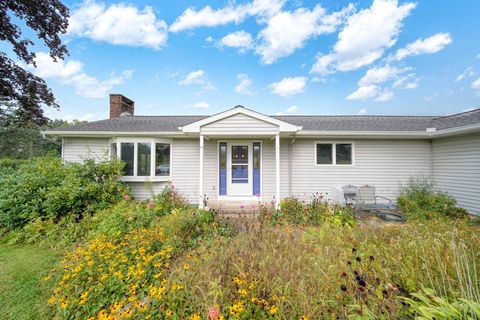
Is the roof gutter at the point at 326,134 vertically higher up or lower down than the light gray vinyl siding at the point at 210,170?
higher up

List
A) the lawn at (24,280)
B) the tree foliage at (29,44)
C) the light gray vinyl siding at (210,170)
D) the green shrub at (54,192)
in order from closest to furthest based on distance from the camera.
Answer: the lawn at (24,280) < the green shrub at (54,192) < the light gray vinyl siding at (210,170) < the tree foliage at (29,44)

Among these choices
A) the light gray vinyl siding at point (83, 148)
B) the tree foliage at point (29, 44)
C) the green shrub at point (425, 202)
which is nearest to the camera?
the green shrub at point (425, 202)

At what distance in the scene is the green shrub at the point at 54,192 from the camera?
517 cm

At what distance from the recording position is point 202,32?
10250 mm

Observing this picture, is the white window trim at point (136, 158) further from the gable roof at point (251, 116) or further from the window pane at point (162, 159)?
the gable roof at point (251, 116)

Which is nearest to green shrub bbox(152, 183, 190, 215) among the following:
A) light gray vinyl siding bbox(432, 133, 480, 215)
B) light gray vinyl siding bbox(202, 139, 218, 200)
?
light gray vinyl siding bbox(202, 139, 218, 200)

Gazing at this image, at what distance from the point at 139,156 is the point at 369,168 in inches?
342

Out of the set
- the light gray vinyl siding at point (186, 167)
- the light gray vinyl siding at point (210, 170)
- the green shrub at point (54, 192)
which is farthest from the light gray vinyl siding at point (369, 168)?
the green shrub at point (54, 192)

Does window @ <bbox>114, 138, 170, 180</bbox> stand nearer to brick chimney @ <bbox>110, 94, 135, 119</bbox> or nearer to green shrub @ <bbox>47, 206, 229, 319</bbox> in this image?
brick chimney @ <bbox>110, 94, 135, 119</bbox>

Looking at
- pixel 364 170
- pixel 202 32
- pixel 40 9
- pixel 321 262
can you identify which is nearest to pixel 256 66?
pixel 202 32

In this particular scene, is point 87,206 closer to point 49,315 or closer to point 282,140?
point 49,315

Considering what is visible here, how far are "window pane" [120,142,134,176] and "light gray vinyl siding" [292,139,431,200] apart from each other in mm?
6092

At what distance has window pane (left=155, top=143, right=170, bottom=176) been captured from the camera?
773 centimetres

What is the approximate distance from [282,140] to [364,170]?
3305 mm
